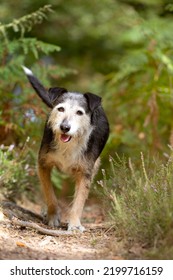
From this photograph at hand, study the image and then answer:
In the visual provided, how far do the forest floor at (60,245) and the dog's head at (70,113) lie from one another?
3.47ft

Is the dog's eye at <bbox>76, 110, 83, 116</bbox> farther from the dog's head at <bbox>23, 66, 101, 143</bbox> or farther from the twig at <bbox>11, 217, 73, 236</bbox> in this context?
the twig at <bbox>11, 217, 73, 236</bbox>

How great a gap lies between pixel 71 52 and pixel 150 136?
658cm

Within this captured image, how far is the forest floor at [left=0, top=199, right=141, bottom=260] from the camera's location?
16.9 feet

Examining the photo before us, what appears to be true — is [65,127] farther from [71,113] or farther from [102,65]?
[102,65]

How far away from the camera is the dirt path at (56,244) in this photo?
17.0ft

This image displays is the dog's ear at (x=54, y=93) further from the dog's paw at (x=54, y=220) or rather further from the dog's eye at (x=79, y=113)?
the dog's paw at (x=54, y=220)

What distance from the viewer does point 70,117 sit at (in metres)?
6.56

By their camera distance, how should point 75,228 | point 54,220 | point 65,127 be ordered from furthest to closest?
1. point 54,220
2. point 75,228
3. point 65,127

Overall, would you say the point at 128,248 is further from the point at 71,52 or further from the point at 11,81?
the point at 71,52

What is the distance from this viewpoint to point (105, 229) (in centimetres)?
638

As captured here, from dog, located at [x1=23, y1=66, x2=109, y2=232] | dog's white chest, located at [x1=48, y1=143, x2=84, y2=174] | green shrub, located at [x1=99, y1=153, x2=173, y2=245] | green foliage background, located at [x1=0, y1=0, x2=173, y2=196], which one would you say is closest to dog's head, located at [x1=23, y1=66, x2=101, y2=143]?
dog, located at [x1=23, y1=66, x2=109, y2=232]

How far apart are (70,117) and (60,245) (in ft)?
4.86

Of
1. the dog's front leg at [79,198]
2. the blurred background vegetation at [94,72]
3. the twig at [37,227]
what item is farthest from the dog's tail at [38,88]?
the twig at [37,227]

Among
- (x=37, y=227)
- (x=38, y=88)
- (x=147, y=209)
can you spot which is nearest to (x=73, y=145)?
(x=37, y=227)
